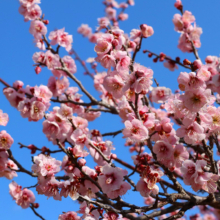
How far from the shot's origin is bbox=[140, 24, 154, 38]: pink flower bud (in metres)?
3.45

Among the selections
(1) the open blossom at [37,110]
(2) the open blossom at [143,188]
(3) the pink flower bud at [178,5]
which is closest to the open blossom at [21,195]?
(1) the open blossom at [37,110]

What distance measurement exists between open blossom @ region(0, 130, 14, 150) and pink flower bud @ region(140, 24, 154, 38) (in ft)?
6.84

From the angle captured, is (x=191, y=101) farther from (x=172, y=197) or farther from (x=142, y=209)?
(x=142, y=209)

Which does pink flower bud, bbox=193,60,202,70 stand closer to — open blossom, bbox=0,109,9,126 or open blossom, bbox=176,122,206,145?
open blossom, bbox=176,122,206,145

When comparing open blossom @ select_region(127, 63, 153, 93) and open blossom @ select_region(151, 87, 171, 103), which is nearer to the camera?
open blossom @ select_region(127, 63, 153, 93)

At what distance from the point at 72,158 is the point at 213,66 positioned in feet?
6.63

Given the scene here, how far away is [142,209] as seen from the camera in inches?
95.4

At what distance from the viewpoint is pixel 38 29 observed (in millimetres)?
4023

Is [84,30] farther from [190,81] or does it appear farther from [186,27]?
[190,81]

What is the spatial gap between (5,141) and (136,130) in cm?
158

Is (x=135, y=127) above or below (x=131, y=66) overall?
below

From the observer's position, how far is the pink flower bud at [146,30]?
3.45 metres

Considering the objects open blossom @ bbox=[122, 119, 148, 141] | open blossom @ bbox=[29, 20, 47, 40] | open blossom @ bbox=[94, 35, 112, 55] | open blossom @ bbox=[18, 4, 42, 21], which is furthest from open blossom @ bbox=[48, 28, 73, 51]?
open blossom @ bbox=[122, 119, 148, 141]

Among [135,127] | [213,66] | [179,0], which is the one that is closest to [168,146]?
[135,127]
